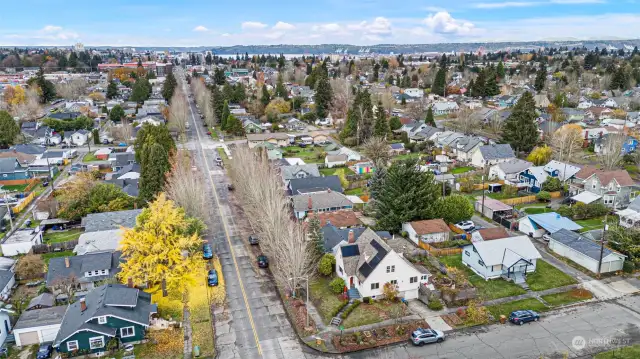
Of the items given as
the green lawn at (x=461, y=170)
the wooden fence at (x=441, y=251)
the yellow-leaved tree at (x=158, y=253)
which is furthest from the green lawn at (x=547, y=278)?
the green lawn at (x=461, y=170)

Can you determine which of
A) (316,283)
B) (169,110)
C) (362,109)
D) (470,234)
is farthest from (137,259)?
(169,110)

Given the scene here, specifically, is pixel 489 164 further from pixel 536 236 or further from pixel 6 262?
pixel 6 262

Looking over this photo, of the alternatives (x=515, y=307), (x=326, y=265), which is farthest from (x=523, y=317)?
(x=326, y=265)

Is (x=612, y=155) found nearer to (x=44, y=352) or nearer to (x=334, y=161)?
(x=334, y=161)

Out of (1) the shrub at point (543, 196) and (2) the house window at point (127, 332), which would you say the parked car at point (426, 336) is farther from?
(1) the shrub at point (543, 196)

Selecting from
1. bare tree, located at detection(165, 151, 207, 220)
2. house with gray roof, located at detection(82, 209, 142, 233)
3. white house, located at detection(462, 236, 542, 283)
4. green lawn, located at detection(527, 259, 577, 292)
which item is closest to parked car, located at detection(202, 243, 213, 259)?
bare tree, located at detection(165, 151, 207, 220)

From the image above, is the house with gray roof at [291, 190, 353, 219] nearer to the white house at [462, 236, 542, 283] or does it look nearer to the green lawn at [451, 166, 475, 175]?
the white house at [462, 236, 542, 283]
